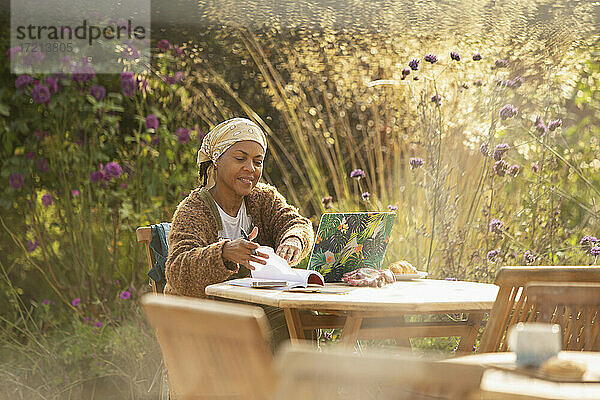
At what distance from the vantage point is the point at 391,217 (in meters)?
2.80

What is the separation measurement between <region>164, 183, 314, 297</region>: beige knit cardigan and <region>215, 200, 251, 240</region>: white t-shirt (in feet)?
0.10

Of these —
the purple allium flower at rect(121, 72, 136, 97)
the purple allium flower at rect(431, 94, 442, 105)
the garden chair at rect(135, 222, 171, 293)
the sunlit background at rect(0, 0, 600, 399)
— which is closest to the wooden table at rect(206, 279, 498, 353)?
the garden chair at rect(135, 222, 171, 293)

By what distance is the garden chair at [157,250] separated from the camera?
3.08 meters

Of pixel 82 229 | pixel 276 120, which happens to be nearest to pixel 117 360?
pixel 82 229

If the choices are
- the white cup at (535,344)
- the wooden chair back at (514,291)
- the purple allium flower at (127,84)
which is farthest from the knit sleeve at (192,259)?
the purple allium flower at (127,84)

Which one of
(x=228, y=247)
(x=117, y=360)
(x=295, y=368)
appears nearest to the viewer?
(x=295, y=368)

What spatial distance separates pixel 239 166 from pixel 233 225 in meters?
0.22

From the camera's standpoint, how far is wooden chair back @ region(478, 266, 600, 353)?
2168 millimetres

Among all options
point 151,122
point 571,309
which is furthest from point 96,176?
point 571,309

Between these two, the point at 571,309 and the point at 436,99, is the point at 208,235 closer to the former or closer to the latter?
the point at 571,309

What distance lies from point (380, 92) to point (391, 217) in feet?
6.85

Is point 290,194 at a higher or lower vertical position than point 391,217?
lower

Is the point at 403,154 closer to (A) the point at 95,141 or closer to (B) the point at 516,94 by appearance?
(B) the point at 516,94

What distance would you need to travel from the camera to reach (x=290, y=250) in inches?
115
